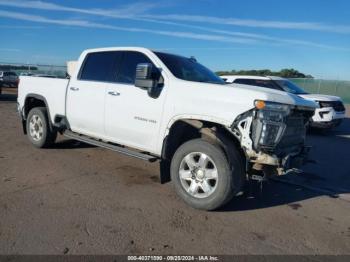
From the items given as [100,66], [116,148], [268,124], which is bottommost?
[116,148]

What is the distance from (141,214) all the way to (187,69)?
2.42 m

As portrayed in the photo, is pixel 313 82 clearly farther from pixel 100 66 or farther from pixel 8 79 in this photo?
pixel 100 66

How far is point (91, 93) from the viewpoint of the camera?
20.1 feet

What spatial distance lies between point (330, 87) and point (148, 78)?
3354cm

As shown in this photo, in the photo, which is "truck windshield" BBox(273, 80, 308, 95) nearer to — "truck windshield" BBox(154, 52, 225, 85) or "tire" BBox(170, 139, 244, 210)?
"truck windshield" BBox(154, 52, 225, 85)

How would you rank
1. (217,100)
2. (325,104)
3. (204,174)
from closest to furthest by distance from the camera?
(217,100)
(204,174)
(325,104)

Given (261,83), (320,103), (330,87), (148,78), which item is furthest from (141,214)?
(330,87)

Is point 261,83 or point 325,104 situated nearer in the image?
point 325,104

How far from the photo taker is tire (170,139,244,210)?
4395 mm

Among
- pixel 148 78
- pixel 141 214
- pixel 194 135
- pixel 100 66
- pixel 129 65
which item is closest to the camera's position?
pixel 141 214

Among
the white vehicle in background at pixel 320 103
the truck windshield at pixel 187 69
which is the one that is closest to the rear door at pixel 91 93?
the truck windshield at pixel 187 69

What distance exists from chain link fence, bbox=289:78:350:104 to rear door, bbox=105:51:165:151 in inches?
1268

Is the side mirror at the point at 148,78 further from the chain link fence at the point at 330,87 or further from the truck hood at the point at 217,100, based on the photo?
the chain link fence at the point at 330,87

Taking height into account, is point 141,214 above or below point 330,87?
below
